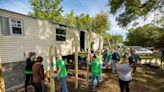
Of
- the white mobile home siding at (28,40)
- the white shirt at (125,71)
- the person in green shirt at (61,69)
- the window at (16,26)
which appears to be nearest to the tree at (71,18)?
the white mobile home siding at (28,40)

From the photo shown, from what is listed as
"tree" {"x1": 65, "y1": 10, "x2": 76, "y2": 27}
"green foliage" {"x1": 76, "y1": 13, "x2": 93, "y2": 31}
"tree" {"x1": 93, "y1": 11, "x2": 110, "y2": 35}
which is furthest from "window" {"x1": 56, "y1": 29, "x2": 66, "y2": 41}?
"green foliage" {"x1": 76, "y1": 13, "x2": 93, "y2": 31}

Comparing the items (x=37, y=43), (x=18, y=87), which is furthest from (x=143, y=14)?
(x=18, y=87)

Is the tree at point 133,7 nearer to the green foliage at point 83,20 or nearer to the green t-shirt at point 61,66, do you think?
the green t-shirt at point 61,66

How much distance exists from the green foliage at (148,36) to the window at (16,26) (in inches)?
1465

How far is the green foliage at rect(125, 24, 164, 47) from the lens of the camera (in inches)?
1831

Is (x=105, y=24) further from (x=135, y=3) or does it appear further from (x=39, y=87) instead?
(x=39, y=87)

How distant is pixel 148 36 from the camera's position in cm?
5194

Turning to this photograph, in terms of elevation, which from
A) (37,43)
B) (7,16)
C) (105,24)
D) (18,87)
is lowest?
(18,87)

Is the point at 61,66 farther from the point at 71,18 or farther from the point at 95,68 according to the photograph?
the point at 71,18

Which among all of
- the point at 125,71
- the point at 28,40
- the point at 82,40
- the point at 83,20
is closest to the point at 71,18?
the point at 83,20

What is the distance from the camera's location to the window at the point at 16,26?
10308 mm

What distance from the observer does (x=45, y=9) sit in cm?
3909

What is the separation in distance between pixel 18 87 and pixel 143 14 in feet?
37.0

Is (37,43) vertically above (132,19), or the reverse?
(132,19)
